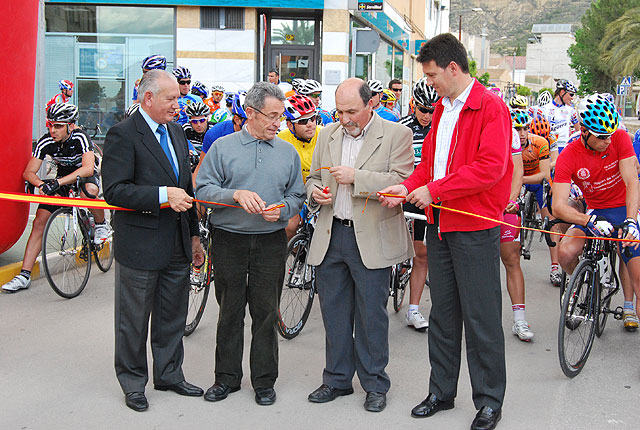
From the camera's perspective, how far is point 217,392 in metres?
4.91

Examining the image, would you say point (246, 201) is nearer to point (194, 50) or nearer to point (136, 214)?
point (136, 214)

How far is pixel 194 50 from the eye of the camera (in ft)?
70.8

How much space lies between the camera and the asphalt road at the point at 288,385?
461 cm

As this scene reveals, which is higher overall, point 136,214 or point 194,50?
point 194,50

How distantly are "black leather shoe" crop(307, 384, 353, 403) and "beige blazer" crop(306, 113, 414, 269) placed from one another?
0.88m

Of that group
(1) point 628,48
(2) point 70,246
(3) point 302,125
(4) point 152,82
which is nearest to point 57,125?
(2) point 70,246

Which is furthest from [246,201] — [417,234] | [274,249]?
[417,234]

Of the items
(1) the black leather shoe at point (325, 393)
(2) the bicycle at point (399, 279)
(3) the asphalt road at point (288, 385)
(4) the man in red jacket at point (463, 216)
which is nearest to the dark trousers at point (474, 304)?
(4) the man in red jacket at point (463, 216)

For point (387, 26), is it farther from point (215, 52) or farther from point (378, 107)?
point (378, 107)

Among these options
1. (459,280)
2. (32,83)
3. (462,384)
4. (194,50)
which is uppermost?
(194,50)

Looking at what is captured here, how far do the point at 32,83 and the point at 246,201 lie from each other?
461 cm

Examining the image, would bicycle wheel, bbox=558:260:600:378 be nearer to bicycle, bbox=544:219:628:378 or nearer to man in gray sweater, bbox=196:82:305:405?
bicycle, bbox=544:219:628:378

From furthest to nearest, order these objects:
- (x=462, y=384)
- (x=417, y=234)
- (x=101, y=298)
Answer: (x=101, y=298) → (x=417, y=234) → (x=462, y=384)

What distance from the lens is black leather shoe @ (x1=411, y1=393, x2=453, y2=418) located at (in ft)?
15.4
